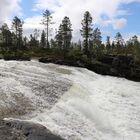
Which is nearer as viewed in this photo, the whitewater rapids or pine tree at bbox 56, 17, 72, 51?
the whitewater rapids

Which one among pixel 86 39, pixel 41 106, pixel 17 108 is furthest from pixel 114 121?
pixel 86 39

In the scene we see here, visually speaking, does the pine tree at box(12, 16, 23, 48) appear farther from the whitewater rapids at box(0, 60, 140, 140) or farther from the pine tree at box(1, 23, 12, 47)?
the whitewater rapids at box(0, 60, 140, 140)

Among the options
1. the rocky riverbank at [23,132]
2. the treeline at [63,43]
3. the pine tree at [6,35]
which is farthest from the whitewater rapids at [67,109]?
the pine tree at [6,35]

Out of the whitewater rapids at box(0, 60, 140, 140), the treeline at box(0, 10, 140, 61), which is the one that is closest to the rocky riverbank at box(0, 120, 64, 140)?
the whitewater rapids at box(0, 60, 140, 140)

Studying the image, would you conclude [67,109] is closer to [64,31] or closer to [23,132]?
[23,132]

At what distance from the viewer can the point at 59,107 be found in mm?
21656

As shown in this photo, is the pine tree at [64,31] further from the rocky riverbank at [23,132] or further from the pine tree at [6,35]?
the rocky riverbank at [23,132]

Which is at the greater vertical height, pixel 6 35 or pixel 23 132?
pixel 6 35

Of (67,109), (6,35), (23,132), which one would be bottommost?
(67,109)

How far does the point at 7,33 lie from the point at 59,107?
96691 mm

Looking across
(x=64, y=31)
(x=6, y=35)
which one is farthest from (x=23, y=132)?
(x=6, y=35)

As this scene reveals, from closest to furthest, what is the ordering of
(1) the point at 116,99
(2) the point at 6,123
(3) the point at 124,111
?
1. (2) the point at 6,123
2. (3) the point at 124,111
3. (1) the point at 116,99

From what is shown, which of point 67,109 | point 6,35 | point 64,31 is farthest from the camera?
point 6,35

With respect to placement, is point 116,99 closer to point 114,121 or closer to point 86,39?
point 114,121
